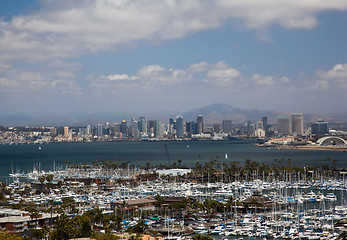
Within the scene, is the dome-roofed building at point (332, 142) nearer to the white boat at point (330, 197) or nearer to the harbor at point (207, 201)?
the harbor at point (207, 201)

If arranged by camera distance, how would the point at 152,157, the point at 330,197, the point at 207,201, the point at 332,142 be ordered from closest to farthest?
the point at 207,201 → the point at 330,197 → the point at 152,157 → the point at 332,142

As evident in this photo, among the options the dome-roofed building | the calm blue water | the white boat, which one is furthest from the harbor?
the dome-roofed building

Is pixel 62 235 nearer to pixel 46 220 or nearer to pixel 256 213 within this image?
pixel 46 220

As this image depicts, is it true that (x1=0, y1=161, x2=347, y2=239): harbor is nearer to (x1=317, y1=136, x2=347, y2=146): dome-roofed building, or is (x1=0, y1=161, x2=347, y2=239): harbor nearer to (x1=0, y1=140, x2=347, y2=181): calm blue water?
(x1=0, y1=140, x2=347, y2=181): calm blue water

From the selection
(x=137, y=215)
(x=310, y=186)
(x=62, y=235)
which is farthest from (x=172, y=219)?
(x=310, y=186)

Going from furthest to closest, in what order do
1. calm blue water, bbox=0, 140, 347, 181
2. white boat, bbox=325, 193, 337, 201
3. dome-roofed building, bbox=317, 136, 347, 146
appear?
dome-roofed building, bbox=317, 136, 347, 146, calm blue water, bbox=0, 140, 347, 181, white boat, bbox=325, 193, 337, 201

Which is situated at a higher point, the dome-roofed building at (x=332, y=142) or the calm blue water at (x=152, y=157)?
the dome-roofed building at (x=332, y=142)

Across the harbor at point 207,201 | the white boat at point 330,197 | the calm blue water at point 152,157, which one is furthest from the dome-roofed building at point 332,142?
the white boat at point 330,197

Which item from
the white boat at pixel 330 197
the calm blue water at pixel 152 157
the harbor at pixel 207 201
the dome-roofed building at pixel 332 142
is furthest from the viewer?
the dome-roofed building at pixel 332 142

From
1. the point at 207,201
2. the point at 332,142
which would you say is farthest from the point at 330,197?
the point at 332,142

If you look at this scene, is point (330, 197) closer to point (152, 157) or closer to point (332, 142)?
point (152, 157)

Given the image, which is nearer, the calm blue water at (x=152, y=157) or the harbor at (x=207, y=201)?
the harbor at (x=207, y=201)
